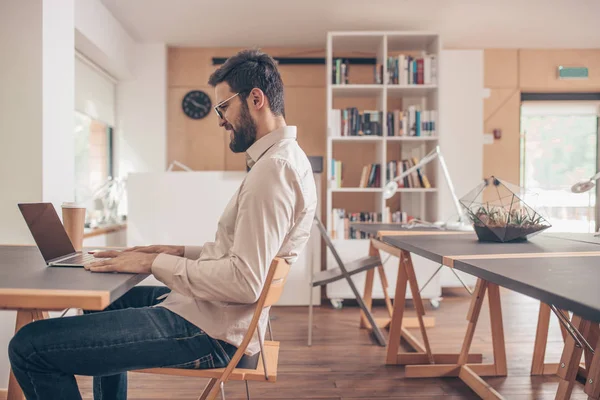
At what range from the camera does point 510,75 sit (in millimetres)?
5449

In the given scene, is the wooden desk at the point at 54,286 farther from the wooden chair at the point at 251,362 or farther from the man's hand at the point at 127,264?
the wooden chair at the point at 251,362

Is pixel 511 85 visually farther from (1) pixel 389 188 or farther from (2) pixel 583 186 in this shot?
(2) pixel 583 186

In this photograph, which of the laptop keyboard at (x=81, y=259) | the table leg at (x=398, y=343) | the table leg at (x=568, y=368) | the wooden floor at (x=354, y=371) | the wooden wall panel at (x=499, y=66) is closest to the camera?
the laptop keyboard at (x=81, y=259)

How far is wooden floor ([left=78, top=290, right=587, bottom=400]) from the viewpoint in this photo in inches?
92.2

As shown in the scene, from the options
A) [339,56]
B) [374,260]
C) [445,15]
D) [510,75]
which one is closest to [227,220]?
[374,260]

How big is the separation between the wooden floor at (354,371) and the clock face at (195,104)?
245 cm

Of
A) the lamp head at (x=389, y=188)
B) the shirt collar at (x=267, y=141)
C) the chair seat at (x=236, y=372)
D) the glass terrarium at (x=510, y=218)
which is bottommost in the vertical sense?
the chair seat at (x=236, y=372)

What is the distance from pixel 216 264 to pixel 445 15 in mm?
3891

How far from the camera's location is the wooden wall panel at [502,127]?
215 inches

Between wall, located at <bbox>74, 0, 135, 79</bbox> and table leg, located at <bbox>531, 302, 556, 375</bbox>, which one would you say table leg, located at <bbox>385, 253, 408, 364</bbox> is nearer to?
table leg, located at <bbox>531, 302, 556, 375</bbox>

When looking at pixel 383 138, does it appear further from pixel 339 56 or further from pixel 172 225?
pixel 172 225

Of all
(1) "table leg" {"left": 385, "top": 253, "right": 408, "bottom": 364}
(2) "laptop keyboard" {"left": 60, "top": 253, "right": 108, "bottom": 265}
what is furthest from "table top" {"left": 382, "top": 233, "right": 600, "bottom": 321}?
(2) "laptop keyboard" {"left": 60, "top": 253, "right": 108, "bottom": 265}

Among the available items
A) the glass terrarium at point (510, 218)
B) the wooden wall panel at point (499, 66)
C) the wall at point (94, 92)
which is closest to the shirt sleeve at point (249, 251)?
the glass terrarium at point (510, 218)

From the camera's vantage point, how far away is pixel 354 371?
8.68ft
